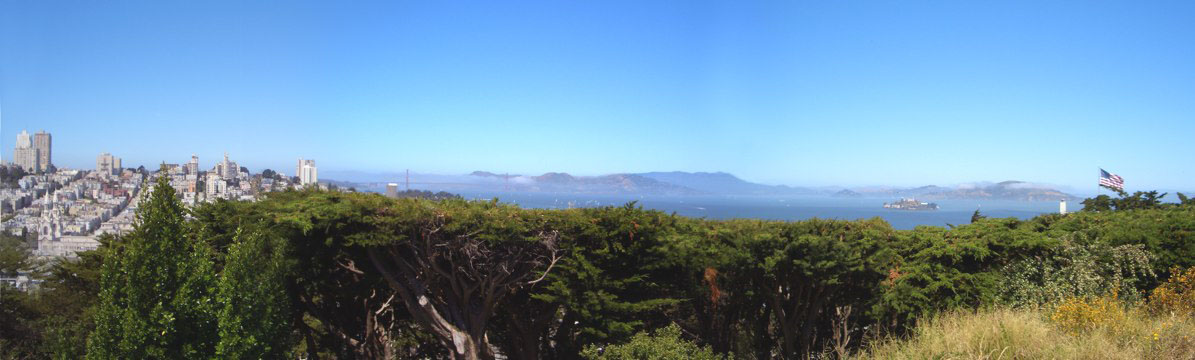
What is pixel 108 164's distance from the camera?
14.3 metres

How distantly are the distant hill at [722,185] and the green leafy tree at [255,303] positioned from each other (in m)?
156

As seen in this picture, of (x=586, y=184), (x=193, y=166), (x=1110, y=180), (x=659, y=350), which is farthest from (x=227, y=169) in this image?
(x=586, y=184)

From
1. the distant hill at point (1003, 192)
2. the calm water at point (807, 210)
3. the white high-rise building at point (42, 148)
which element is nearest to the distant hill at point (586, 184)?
the calm water at point (807, 210)

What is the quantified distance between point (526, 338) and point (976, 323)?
6042mm

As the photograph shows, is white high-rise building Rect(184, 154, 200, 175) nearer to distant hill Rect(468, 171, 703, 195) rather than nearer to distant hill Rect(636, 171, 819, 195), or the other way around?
distant hill Rect(468, 171, 703, 195)

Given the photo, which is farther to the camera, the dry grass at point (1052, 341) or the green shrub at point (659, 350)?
the green shrub at point (659, 350)

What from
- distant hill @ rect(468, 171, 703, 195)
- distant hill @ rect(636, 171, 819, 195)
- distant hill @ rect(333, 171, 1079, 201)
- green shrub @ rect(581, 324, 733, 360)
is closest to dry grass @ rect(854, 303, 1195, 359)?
green shrub @ rect(581, 324, 733, 360)

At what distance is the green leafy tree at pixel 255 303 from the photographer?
21.4 feet

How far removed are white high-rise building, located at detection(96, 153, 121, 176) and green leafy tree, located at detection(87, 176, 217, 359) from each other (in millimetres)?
9284

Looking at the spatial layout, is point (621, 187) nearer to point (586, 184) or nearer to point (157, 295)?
point (586, 184)

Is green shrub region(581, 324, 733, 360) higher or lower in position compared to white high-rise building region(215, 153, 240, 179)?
lower

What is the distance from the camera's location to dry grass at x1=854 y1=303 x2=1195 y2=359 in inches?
217

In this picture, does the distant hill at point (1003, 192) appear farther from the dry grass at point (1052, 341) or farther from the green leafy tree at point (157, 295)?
the green leafy tree at point (157, 295)

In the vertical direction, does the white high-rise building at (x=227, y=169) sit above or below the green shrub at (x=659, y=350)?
above
